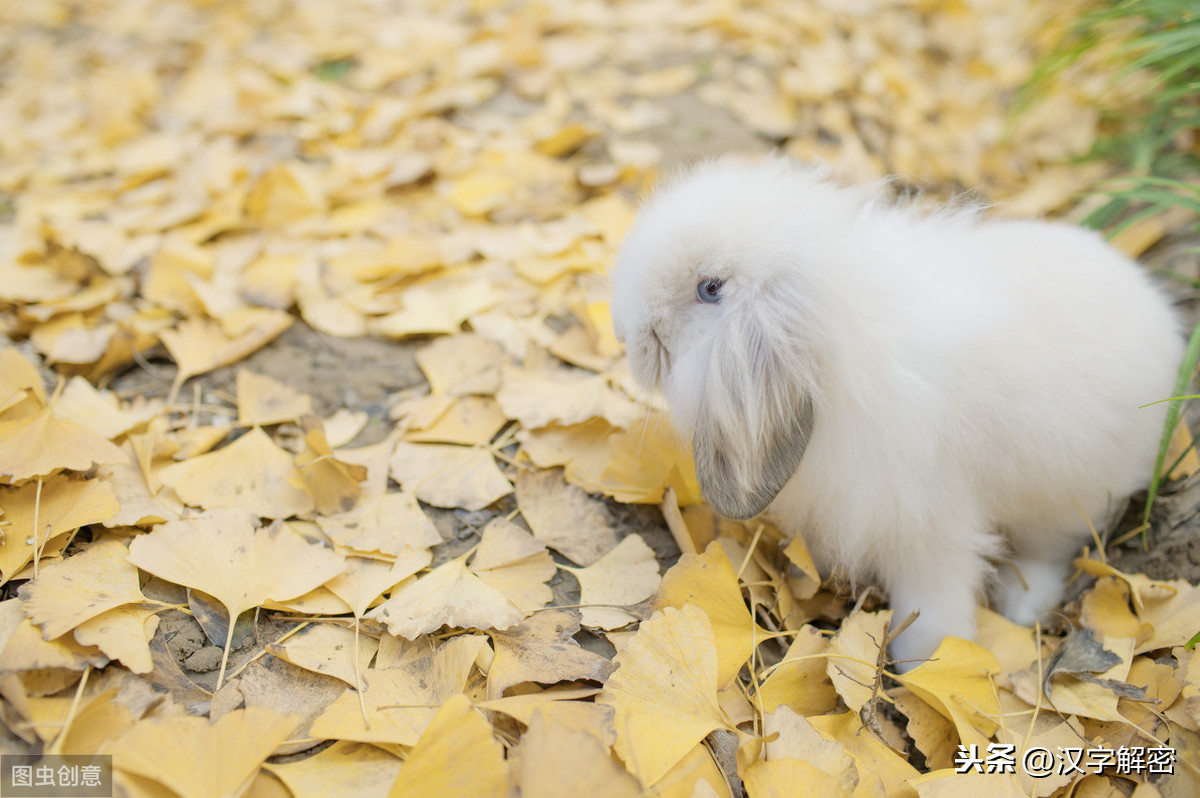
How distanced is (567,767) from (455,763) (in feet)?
0.55

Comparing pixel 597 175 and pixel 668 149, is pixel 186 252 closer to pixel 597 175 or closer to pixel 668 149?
pixel 597 175

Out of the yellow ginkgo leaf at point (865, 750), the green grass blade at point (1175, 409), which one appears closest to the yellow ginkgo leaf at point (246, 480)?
the yellow ginkgo leaf at point (865, 750)

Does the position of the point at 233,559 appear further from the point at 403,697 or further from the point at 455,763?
the point at 455,763

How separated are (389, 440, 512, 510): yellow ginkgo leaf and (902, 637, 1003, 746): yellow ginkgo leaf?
89 centimetres

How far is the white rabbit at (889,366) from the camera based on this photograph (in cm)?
122

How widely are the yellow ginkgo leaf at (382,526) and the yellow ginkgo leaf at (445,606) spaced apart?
0.36 feet

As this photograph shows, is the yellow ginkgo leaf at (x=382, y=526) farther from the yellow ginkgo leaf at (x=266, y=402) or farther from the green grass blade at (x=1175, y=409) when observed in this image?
the green grass blade at (x=1175, y=409)

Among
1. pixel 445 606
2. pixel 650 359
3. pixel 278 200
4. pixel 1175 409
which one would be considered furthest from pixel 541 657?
pixel 278 200

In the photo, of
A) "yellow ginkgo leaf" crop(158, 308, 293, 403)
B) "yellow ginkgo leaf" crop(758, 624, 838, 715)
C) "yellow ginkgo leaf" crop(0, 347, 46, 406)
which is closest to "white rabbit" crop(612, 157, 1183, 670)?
"yellow ginkgo leaf" crop(758, 624, 838, 715)

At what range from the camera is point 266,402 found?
1755 millimetres

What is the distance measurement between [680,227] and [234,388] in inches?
48.1

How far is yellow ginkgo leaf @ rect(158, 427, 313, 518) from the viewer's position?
1492mm

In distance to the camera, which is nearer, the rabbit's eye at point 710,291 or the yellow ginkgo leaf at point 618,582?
the rabbit's eye at point 710,291

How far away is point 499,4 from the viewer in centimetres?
408
